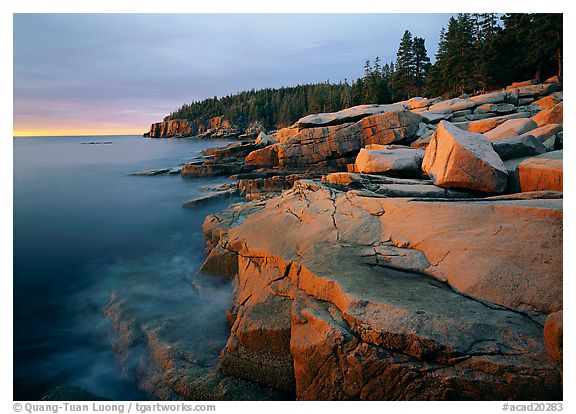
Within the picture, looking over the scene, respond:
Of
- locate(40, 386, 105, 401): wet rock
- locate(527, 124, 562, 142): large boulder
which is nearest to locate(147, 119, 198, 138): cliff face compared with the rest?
locate(527, 124, 562, 142): large boulder

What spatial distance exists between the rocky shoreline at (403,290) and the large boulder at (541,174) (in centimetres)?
2

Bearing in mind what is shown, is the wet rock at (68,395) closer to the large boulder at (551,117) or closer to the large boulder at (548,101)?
the large boulder at (551,117)

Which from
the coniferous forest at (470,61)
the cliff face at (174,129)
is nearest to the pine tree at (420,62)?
the coniferous forest at (470,61)

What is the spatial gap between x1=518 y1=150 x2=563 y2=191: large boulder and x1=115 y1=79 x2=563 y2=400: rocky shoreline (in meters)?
0.02

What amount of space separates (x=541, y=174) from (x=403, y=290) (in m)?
3.53

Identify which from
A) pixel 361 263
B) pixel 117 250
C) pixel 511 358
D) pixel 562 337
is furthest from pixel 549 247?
pixel 117 250

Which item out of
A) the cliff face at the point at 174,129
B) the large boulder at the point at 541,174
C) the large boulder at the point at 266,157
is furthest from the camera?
the cliff face at the point at 174,129

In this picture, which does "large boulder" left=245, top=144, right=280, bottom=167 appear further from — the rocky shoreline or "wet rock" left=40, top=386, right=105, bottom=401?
"wet rock" left=40, top=386, right=105, bottom=401

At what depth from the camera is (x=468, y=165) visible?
531 cm

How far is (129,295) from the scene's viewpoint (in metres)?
6.11

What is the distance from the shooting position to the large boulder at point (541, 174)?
15.8ft
